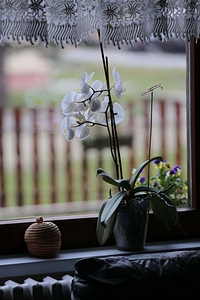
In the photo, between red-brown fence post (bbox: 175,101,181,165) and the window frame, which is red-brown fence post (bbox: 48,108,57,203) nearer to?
the window frame

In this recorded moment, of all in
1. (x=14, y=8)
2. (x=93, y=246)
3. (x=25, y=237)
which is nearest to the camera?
(x=14, y=8)

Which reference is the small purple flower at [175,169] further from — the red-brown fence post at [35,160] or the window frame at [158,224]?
the red-brown fence post at [35,160]

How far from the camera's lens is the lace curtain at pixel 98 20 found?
1971mm

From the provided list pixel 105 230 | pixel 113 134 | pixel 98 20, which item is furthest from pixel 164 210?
pixel 98 20

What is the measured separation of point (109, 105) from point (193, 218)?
0.59 m

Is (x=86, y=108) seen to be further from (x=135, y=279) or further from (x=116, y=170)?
(x=135, y=279)

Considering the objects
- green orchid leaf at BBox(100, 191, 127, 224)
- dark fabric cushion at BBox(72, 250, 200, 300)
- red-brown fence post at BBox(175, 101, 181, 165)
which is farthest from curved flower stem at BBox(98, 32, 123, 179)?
dark fabric cushion at BBox(72, 250, 200, 300)

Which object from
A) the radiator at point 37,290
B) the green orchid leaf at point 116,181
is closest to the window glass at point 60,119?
the green orchid leaf at point 116,181

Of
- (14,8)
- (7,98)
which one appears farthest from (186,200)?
(14,8)

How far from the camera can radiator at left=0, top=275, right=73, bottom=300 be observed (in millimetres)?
1966

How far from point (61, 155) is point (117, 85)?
0.38 m

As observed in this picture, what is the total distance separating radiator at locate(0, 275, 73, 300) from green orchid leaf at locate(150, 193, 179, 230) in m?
0.41

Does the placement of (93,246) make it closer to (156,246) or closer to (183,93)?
(156,246)

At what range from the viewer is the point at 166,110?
246cm
